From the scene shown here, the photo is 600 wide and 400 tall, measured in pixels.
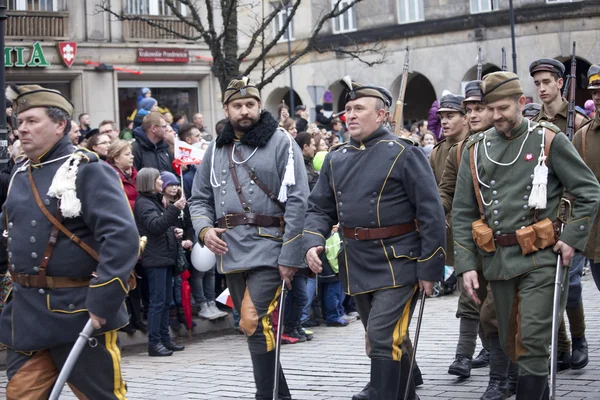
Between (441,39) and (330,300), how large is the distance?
23402 mm

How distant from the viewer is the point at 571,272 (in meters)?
7.87

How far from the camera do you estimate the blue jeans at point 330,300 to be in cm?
1147

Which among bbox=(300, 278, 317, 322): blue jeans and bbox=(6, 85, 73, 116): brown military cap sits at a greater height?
bbox=(6, 85, 73, 116): brown military cap

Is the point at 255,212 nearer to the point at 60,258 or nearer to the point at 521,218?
the point at 521,218

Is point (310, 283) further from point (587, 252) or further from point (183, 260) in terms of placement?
point (587, 252)

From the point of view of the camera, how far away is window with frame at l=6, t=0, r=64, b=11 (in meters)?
25.0

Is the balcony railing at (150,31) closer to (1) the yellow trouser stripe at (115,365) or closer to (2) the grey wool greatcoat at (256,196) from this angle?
(2) the grey wool greatcoat at (256,196)

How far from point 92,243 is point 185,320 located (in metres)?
5.71

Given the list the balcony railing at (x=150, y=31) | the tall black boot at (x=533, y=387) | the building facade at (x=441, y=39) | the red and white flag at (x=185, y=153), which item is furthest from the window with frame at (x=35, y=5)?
the tall black boot at (x=533, y=387)

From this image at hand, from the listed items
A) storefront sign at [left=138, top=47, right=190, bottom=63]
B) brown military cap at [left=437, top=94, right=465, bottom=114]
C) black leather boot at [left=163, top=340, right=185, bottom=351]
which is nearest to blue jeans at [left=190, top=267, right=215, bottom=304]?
black leather boot at [left=163, top=340, right=185, bottom=351]

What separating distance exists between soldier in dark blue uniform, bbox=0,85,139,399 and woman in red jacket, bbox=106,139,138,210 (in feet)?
15.6

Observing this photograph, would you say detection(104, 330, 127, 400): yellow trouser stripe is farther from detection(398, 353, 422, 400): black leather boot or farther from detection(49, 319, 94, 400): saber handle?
detection(398, 353, 422, 400): black leather boot

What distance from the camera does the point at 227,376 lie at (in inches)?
338

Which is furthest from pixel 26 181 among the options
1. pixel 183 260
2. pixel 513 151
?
pixel 183 260
